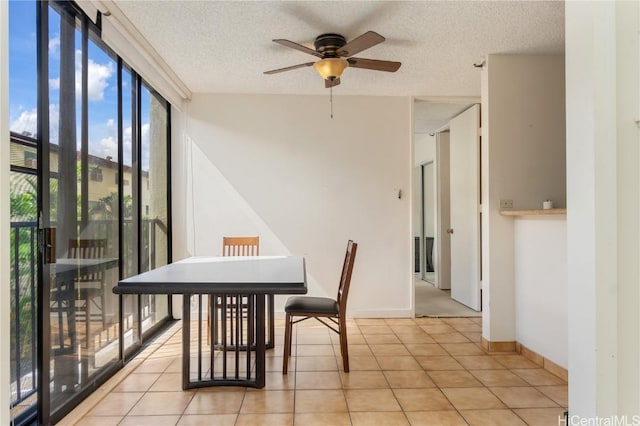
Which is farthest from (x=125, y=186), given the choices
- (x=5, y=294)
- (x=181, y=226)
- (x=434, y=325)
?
(x=434, y=325)

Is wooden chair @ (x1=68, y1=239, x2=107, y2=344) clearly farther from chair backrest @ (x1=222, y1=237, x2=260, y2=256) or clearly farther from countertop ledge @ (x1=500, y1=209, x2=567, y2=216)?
countertop ledge @ (x1=500, y1=209, x2=567, y2=216)

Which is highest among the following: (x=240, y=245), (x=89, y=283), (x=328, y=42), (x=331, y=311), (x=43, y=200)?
(x=328, y=42)

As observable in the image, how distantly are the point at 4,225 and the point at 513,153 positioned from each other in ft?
11.0

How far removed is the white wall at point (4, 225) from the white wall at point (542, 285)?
9.72ft

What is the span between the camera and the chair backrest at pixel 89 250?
217 centimetres

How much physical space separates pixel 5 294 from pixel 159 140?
322 centimetres

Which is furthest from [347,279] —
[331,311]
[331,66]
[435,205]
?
[435,205]

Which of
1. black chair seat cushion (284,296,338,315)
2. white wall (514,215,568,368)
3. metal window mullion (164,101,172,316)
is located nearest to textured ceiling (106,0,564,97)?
metal window mullion (164,101,172,316)

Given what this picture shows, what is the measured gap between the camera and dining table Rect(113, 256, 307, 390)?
1.89 m

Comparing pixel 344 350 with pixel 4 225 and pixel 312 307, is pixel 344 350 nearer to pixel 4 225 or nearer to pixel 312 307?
pixel 312 307

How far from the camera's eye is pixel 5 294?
92 cm

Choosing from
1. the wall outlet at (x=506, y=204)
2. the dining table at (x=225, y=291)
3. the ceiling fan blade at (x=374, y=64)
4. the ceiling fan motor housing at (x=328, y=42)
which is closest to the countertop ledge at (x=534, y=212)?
the wall outlet at (x=506, y=204)

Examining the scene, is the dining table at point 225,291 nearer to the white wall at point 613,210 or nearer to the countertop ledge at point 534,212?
the white wall at point 613,210

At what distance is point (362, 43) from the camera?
232 cm
